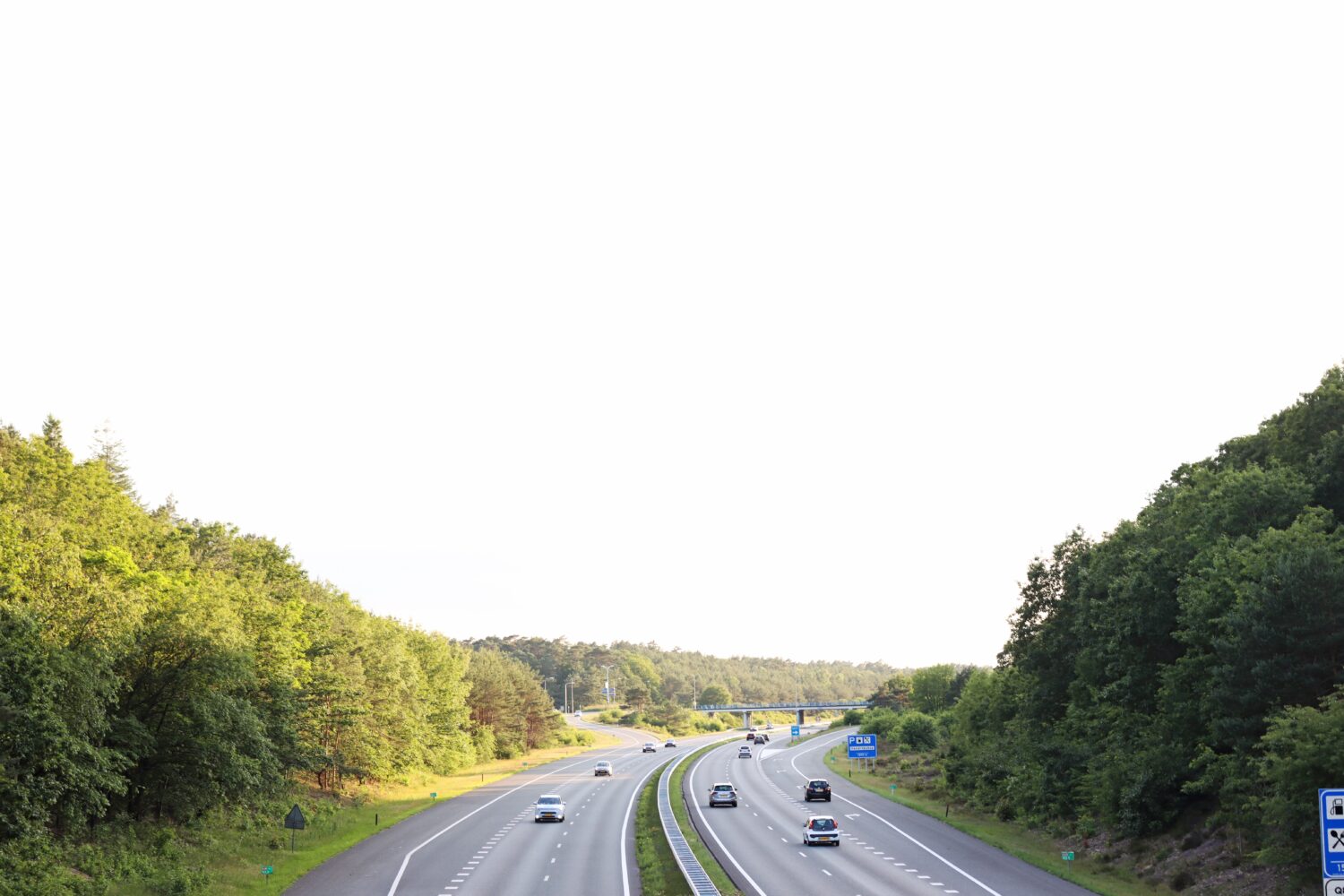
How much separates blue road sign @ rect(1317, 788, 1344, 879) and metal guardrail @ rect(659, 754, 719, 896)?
2388 centimetres

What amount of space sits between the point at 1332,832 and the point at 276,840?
155 ft

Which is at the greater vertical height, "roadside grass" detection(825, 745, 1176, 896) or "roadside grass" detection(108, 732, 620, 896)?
"roadside grass" detection(825, 745, 1176, 896)

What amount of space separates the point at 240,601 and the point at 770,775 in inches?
2497

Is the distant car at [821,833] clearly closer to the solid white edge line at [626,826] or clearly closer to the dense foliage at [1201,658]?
the solid white edge line at [626,826]

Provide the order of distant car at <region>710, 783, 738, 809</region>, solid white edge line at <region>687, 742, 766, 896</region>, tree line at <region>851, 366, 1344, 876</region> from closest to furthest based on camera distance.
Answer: tree line at <region>851, 366, 1344, 876</region> < solid white edge line at <region>687, 742, 766, 896</region> < distant car at <region>710, 783, 738, 809</region>

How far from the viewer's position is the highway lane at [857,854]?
40844 mm

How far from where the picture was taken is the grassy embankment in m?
39.8

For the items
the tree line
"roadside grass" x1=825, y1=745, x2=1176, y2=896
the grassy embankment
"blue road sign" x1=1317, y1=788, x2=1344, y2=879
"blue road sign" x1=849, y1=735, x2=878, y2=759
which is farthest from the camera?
"blue road sign" x1=849, y1=735, x2=878, y2=759

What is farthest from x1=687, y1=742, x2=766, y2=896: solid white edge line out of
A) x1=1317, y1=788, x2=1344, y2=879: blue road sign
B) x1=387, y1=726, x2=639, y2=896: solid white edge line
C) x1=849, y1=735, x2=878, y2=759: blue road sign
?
x1=1317, y1=788, x2=1344, y2=879: blue road sign

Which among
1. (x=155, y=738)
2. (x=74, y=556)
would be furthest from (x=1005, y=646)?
(x=74, y=556)

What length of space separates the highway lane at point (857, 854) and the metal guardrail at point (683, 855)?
1522 mm

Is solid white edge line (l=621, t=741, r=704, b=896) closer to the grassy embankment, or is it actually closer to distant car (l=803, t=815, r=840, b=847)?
the grassy embankment

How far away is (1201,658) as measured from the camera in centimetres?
4362

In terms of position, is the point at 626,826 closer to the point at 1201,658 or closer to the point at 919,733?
the point at 1201,658
